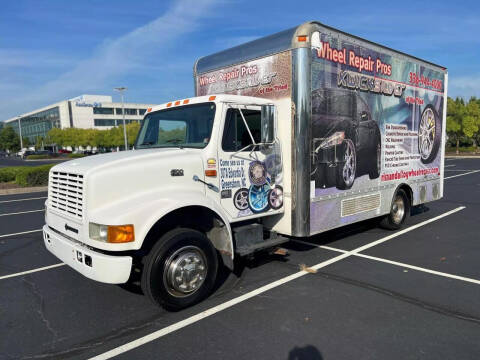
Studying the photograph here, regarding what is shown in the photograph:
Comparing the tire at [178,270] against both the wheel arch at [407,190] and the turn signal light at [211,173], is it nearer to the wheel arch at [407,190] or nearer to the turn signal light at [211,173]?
A: the turn signal light at [211,173]

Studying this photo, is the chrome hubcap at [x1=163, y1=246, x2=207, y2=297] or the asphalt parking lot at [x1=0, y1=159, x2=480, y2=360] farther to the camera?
the chrome hubcap at [x1=163, y1=246, x2=207, y2=297]

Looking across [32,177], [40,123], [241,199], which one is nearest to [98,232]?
[241,199]

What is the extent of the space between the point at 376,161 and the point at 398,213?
1800 millimetres

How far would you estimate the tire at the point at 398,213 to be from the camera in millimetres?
7402

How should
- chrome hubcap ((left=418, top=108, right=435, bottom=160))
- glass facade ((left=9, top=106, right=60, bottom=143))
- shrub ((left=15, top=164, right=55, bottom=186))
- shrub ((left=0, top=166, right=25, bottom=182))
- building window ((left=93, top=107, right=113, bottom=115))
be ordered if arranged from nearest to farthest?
chrome hubcap ((left=418, top=108, right=435, bottom=160))
shrub ((left=15, top=164, right=55, bottom=186))
shrub ((left=0, top=166, right=25, bottom=182))
building window ((left=93, top=107, right=113, bottom=115))
glass facade ((left=9, top=106, right=60, bottom=143))

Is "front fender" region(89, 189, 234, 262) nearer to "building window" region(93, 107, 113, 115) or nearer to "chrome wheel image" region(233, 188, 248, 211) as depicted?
"chrome wheel image" region(233, 188, 248, 211)

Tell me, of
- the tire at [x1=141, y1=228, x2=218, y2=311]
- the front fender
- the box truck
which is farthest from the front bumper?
the tire at [x1=141, y1=228, x2=218, y2=311]

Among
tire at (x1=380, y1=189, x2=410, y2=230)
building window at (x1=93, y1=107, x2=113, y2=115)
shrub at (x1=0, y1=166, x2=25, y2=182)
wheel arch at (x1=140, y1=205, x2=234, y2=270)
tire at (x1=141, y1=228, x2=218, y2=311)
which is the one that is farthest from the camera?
building window at (x1=93, y1=107, x2=113, y2=115)

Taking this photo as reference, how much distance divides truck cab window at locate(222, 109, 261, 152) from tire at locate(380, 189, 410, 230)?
4117mm

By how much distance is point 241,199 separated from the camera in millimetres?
4691

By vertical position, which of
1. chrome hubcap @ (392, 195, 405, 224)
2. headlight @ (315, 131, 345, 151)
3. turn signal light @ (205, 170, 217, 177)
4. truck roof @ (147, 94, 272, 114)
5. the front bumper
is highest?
truck roof @ (147, 94, 272, 114)

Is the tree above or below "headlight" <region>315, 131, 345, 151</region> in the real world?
above

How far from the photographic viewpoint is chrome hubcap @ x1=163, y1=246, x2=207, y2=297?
154 inches

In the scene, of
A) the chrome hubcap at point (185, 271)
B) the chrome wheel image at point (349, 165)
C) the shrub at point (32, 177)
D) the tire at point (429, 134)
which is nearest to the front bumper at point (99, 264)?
the chrome hubcap at point (185, 271)
